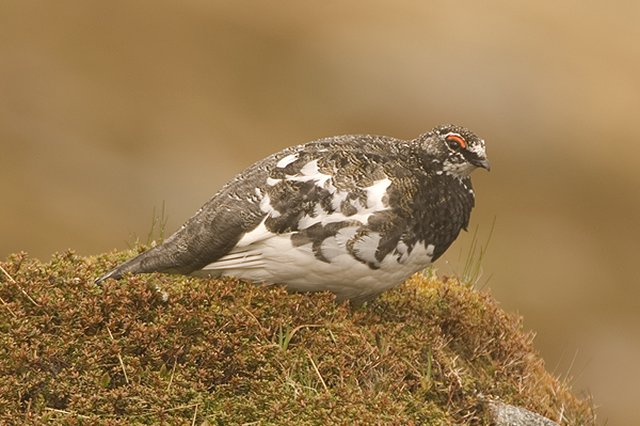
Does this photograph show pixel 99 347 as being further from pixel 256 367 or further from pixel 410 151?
pixel 410 151

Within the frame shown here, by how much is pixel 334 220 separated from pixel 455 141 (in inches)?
37.8

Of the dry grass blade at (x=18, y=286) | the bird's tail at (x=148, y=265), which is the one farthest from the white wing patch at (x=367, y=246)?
the dry grass blade at (x=18, y=286)

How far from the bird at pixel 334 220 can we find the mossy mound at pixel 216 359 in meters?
0.14

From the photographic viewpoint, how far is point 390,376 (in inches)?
231

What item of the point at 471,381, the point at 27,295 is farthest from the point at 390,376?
the point at 27,295

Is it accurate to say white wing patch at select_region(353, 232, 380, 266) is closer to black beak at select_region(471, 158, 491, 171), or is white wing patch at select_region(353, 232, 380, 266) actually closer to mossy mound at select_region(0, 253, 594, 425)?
mossy mound at select_region(0, 253, 594, 425)

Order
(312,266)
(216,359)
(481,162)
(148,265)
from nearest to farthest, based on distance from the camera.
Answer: (216,359) → (312,266) → (148,265) → (481,162)

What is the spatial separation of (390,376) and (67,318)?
1829 millimetres

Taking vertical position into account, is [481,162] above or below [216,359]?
above

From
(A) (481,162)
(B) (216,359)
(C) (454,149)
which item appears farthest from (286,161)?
(B) (216,359)

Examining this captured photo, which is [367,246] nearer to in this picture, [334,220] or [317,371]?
[334,220]

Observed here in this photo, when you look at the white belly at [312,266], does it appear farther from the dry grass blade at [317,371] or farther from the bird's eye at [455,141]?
the bird's eye at [455,141]

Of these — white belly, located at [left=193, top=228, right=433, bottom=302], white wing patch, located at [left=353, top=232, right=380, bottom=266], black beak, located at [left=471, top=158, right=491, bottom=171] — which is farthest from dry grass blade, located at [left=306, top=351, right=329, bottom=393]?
black beak, located at [left=471, top=158, right=491, bottom=171]

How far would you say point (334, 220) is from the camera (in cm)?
613
